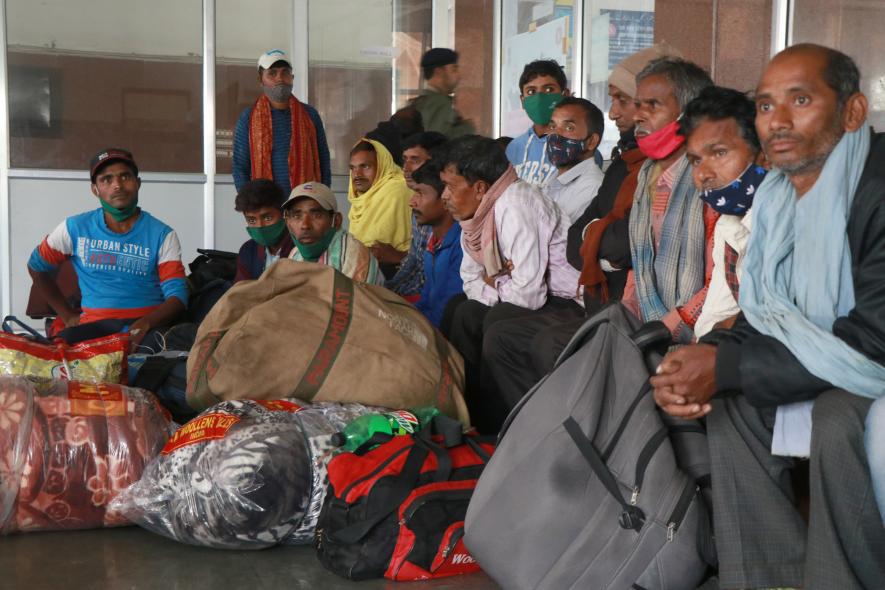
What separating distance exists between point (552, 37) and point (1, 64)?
14.1 feet

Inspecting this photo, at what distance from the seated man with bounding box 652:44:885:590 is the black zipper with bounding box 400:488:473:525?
79 cm

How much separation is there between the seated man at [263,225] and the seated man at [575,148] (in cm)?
142

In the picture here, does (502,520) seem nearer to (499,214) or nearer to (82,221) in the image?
(499,214)

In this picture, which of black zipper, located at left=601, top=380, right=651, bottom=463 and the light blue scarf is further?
black zipper, located at left=601, top=380, right=651, bottom=463

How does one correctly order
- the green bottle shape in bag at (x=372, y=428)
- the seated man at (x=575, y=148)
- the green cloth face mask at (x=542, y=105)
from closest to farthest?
1. the green bottle shape in bag at (x=372, y=428)
2. the seated man at (x=575, y=148)
3. the green cloth face mask at (x=542, y=105)

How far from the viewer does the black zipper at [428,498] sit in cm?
278

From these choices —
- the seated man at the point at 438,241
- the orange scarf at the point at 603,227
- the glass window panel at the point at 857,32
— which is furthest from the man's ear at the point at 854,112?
the seated man at the point at 438,241

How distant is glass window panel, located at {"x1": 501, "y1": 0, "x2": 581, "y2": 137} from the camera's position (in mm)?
6934

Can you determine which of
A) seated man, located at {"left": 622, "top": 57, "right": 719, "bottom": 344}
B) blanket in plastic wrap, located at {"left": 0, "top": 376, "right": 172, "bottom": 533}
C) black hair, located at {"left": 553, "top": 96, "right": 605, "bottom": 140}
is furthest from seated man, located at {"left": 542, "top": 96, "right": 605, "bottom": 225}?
blanket in plastic wrap, located at {"left": 0, "top": 376, "right": 172, "bottom": 533}

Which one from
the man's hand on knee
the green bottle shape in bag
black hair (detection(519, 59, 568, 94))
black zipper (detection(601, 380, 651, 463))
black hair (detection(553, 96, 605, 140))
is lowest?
the green bottle shape in bag

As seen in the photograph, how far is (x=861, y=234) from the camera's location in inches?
85.9

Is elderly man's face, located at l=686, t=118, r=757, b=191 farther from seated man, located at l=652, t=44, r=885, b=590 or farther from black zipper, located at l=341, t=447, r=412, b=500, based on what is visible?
black zipper, located at l=341, t=447, r=412, b=500

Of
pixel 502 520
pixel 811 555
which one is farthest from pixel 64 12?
pixel 811 555

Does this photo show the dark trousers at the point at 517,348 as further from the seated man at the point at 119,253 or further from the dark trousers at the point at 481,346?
the seated man at the point at 119,253
